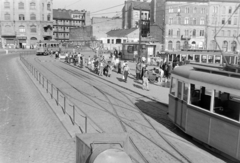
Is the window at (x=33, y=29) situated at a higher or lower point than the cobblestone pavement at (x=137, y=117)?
higher

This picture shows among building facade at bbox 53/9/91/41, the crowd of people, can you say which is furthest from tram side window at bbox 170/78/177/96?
building facade at bbox 53/9/91/41

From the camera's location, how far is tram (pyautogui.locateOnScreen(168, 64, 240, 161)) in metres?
7.67

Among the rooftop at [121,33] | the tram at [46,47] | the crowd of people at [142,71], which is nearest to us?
the crowd of people at [142,71]

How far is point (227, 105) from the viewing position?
8.30m

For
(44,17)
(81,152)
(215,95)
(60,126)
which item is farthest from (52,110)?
(44,17)

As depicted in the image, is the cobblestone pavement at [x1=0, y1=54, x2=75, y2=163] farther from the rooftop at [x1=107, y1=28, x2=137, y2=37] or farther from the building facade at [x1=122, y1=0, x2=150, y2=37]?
the building facade at [x1=122, y1=0, x2=150, y2=37]

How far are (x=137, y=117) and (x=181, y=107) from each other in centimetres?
272

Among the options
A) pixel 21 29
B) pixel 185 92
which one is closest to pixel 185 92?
pixel 185 92

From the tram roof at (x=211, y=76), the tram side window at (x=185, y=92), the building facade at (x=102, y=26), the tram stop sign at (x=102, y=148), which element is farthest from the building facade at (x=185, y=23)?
the tram stop sign at (x=102, y=148)

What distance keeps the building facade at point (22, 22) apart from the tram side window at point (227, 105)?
271ft

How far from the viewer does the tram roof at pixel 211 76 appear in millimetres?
7836

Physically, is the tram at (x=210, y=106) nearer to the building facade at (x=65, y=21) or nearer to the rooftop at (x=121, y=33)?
the rooftop at (x=121, y=33)

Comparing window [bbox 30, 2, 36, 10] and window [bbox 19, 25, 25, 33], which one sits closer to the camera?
window [bbox 19, 25, 25, 33]

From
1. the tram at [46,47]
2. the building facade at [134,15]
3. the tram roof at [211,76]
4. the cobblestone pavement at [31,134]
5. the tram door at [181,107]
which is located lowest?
the cobblestone pavement at [31,134]
